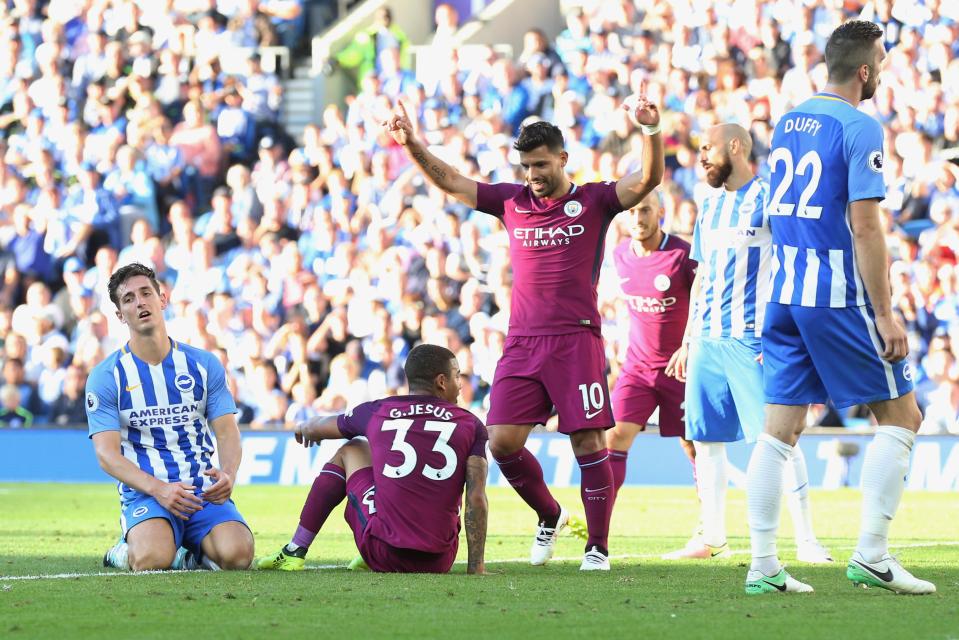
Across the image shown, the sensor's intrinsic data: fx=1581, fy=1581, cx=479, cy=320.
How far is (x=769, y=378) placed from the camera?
6887 millimetres

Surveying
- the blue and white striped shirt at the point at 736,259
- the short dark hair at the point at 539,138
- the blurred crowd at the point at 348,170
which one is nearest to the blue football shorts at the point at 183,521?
Answer: the short dark hair at the point at 539,138

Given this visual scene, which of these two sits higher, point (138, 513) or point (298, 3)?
point (298, 3)

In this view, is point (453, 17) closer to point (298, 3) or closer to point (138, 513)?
point (298, 3)

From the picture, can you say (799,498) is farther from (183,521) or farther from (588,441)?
(183,521)

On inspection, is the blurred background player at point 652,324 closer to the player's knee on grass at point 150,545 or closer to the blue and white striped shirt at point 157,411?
the blue and white striped shirt at point 157,411

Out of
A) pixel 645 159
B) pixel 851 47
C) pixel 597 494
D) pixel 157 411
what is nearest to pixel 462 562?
pixel 597 494

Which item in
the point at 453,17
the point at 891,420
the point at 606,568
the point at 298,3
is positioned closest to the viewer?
the point at 891,420

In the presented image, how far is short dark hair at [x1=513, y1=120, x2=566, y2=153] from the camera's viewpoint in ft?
26.7

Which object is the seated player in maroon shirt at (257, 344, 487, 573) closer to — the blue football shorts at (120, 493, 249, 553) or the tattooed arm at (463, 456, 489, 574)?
the tattooed arm at (463, 456, 489, 574)

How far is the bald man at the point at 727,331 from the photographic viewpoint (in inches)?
348

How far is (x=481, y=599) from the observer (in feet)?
21.5

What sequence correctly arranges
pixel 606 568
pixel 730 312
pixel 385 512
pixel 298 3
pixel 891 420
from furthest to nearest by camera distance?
pixel 298 3 < pixel 730 312 < pixel 606 568 < pixel 385 512 < pixel 891 420

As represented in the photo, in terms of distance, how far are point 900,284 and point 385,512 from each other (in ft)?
31.9

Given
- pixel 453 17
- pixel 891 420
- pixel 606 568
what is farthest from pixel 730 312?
pixel 453 17
